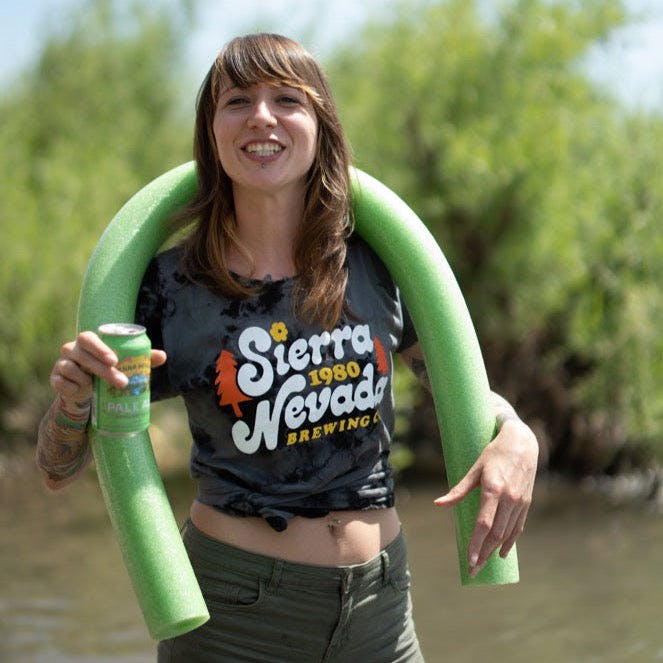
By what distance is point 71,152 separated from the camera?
8.33 meters

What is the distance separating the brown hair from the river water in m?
2.79

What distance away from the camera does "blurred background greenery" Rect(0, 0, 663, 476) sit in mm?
6734

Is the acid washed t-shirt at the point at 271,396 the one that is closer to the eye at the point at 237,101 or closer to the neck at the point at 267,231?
the neck at the point at 267,231

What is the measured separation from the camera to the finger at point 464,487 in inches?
73.2

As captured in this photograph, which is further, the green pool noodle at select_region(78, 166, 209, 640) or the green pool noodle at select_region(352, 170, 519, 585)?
the green pool noodle at select_region(352, 170, 519, 585)

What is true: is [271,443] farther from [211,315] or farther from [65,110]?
[65,110]

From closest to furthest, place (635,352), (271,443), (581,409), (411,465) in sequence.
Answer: (271,443) < (635,352) < (581,409) < (411,465)

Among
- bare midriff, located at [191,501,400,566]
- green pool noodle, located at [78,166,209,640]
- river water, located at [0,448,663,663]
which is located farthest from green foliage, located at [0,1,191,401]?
bare midriff, located at [191,501,400,566]

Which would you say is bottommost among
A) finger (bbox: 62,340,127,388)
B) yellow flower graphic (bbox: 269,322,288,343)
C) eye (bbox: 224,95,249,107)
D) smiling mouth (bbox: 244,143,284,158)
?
yellow flower graphic (bbox: 269,322,288,343)

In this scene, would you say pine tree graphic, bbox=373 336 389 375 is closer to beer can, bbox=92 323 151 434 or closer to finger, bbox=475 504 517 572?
finger, bbox=475 504 517 572

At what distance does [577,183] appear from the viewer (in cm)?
705

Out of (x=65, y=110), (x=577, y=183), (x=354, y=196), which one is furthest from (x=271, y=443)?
(x=65, y=110)

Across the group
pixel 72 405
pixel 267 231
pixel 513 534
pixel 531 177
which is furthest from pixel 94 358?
pixel 531 177

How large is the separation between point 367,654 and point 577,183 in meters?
5.56
